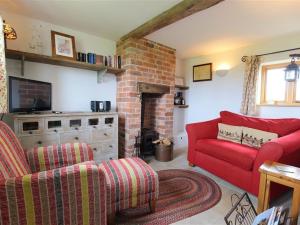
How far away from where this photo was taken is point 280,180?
1316mm

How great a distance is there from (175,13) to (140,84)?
1264 millimetres

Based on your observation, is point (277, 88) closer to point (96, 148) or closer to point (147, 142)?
point (147, 142)

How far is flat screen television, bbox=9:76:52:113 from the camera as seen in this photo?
1.85 m

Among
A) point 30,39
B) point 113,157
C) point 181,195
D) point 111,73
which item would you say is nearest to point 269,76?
point 181,195

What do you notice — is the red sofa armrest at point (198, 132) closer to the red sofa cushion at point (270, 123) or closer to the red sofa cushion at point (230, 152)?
the red sofa cushion at point (230, 152)

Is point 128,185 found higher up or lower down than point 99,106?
lower down

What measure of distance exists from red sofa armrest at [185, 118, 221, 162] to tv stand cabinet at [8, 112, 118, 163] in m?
1.17

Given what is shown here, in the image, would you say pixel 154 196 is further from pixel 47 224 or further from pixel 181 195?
pixel 47 224

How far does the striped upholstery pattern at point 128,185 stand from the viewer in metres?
1.39

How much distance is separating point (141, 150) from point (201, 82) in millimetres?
2035

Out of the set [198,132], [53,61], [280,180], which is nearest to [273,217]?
[280,180]

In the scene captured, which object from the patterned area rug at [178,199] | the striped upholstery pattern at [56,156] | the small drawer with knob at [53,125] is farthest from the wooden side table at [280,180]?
the small drawer with knob at [53,125]

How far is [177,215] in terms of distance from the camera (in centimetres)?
159

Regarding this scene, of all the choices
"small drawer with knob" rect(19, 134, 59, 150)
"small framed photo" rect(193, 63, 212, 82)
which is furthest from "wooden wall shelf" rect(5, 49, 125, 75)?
"small framed photo" rect(193, 63, 212, 82)
